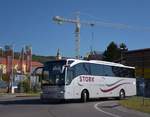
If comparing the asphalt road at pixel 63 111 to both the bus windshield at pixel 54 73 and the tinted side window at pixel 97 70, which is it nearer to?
the bus windshield at pixel 54 73

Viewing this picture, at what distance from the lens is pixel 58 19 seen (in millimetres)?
116875

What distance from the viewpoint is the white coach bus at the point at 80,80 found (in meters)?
30.9

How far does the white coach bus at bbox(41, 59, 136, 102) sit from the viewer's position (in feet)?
101

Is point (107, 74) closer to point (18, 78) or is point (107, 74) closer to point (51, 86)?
point (51, 86)

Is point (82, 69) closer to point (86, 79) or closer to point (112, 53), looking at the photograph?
point (86, 79)

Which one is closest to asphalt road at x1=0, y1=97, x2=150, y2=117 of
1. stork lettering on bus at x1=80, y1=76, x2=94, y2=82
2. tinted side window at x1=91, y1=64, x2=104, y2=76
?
stork lettering on bus at x1=80, y1=76, x2=94, y2=82

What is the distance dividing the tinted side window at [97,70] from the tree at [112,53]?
83.6m

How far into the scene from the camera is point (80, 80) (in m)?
32.3

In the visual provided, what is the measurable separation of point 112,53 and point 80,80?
296 ft

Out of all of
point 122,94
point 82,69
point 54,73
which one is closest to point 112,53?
point 122,94

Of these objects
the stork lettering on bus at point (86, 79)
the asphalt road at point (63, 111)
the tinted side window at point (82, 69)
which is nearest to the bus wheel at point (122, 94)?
the stork lettering on bus at point (86, 79)

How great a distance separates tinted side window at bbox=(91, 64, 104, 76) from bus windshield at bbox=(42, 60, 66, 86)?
12.1ft

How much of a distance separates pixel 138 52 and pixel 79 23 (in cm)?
4161

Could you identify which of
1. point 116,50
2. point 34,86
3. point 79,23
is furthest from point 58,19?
point 34,86
